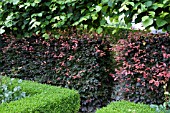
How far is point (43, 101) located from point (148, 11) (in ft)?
5.26

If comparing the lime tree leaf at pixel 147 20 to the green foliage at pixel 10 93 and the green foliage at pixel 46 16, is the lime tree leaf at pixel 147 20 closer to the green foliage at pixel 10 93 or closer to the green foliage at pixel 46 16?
the green foliage at pixel 46 16

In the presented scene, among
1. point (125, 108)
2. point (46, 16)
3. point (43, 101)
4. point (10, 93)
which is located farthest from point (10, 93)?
point (46, 16)

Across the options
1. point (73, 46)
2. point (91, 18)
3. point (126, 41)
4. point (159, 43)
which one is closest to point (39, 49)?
point (73, 46)

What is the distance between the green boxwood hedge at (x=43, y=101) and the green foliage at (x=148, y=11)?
1193 mm

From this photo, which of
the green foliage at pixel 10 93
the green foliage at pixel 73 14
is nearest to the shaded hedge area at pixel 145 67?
the green foliage at pixel 73 14

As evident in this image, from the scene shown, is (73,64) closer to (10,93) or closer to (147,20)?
(10,93)

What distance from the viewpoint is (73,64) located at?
424 cm

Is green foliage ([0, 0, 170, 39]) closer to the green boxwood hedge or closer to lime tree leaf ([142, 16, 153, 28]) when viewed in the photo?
lime tree leaf ([142, 16, 153, 28])

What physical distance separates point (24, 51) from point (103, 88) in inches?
59.7

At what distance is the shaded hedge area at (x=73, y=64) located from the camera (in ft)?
13.4

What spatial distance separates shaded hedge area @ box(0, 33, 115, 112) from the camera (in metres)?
4.07

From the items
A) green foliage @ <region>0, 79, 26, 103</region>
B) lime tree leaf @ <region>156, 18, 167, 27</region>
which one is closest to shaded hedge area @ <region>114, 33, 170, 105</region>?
lime tree leaf @ <region>156, 18, 167, 27</region>

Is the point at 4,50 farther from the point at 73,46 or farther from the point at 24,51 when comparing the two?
the point at 73,46

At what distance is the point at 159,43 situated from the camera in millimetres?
3572
